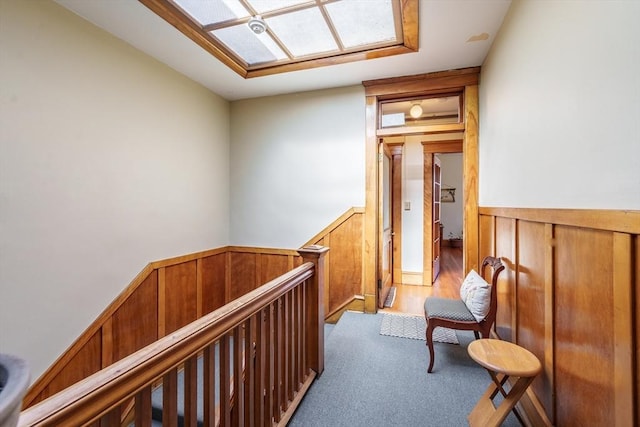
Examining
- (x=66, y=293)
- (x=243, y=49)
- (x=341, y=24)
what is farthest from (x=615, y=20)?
(x=66, y=293)

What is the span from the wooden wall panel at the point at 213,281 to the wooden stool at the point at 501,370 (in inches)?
110

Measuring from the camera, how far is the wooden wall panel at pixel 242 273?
362 centimetres

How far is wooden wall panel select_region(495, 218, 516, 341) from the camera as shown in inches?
74.5

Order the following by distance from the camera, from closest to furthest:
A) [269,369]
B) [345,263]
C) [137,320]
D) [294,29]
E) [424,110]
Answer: [269,369], [294,29], [137,320], [345,263], [424,110]

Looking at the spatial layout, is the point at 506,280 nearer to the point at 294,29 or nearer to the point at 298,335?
the point at 298,335

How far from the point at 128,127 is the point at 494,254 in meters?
3.27

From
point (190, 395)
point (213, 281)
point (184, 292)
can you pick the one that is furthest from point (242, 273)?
point (190, 395)

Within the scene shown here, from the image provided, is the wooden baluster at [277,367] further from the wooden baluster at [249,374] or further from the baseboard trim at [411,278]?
the baseboard trim at [411,278]

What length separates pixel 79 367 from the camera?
2074 mm

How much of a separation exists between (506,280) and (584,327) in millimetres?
943

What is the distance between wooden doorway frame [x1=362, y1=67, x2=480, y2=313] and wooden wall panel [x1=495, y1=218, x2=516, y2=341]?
65 cm

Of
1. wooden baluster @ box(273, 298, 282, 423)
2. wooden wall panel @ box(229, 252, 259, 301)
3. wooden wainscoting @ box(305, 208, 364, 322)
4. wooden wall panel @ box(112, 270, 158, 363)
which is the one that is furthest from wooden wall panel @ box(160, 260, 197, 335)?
wooden baluster @ box(273, 298, 282, 423)

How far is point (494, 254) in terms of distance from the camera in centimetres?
232

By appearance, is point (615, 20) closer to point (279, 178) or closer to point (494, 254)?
point (494, 254)
